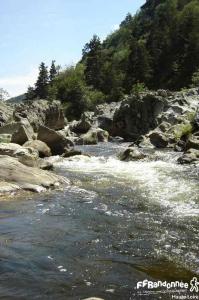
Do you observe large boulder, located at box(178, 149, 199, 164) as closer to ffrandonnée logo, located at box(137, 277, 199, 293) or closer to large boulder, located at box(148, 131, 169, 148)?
large boulder, located at box(148, 131, 169, 148)

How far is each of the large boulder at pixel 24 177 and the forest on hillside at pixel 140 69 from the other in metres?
65.0

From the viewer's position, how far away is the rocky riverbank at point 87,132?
58.3 ft

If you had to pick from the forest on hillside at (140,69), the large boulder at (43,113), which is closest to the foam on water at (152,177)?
the large boulder at (43,113)

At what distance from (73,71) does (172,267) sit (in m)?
114

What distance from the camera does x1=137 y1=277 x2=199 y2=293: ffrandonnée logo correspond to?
24.1 feet

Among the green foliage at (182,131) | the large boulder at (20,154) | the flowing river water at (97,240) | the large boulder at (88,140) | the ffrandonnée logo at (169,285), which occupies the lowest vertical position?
the ffrandonnée logo at (169,285)

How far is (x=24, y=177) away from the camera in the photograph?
1672 centimetres

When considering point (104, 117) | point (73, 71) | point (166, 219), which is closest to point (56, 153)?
point (166, 219)

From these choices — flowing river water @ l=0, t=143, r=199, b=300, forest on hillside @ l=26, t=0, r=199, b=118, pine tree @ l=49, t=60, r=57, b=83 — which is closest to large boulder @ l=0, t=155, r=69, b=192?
flowing river water @ l=0, t=143, r=199, b=300

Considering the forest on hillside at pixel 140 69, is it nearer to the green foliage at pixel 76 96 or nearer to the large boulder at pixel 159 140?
the green foliage at pixel 76 96

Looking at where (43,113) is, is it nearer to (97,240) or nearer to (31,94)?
(97,240)

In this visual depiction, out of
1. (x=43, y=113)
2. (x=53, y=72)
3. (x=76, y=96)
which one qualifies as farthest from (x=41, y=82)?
(x=43, y=113)

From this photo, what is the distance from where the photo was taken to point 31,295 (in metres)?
7.00

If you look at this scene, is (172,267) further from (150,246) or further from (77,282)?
(77,282)
